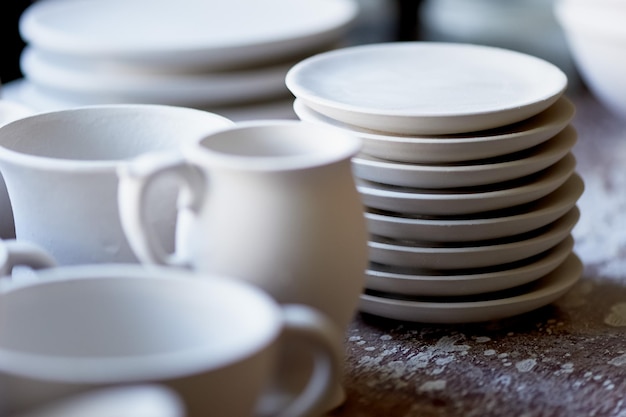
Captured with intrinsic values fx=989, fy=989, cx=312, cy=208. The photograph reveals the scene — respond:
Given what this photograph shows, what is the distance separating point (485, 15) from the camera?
183cm

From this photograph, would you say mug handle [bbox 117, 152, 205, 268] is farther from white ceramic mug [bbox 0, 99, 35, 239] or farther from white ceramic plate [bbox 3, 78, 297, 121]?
white ceramic plate [bbox 3, 78, 297, 121]

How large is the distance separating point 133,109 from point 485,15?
48.5 inches

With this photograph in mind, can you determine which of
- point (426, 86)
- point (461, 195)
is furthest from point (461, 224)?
point (426, 86)

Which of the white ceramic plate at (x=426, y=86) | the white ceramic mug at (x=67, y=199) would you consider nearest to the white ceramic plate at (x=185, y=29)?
the white ceramic plate at (x=426, y=86)

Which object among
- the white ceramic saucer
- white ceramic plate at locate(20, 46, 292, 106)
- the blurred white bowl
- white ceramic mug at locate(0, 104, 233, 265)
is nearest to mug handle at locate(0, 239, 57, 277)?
white ceramic mug at locate(0, 104, 233, 265)

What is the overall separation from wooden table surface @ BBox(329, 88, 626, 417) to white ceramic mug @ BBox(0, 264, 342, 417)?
14 cm

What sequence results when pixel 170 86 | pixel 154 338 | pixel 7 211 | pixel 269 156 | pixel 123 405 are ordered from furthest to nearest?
pixel 170 86, pixel 7 211, pixel 269 156, pixel 154 338, pixel 123 405

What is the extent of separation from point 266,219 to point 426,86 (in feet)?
0.93

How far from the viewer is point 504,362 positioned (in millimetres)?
658

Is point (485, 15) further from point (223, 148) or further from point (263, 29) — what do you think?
point (223, 148)

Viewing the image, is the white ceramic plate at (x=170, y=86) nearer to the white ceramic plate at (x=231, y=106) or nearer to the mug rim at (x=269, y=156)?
the white ceramic plate at (x=231, y=106)

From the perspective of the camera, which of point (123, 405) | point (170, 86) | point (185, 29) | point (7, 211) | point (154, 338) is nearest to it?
point (123, 405)

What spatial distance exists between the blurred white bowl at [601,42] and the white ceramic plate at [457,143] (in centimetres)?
34

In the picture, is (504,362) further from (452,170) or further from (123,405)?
(123,405)
